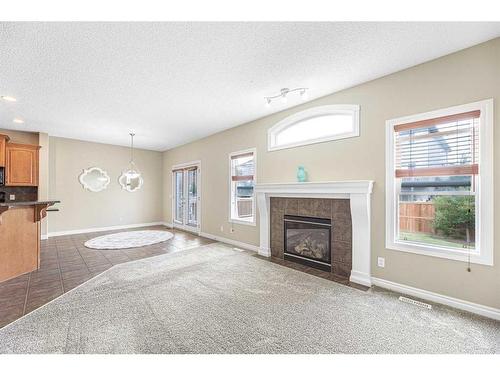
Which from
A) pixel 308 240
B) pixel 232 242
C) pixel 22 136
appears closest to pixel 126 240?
pixel 232 242

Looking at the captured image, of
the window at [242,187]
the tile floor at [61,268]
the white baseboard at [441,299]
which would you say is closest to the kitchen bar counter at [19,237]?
the tile floor at [61,268]

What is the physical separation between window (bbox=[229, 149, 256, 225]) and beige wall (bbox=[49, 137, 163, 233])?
4259 millimetres

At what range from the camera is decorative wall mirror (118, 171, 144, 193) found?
24.2 feet

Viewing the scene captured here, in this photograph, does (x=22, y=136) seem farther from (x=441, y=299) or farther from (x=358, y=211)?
(x=441, y=299)

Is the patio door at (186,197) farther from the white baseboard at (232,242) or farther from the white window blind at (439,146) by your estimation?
the white window blind at (439,146)

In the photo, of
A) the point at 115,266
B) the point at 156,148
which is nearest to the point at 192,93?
the point at 115,266

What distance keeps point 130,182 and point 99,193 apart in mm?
984

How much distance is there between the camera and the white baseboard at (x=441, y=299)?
2.21 m

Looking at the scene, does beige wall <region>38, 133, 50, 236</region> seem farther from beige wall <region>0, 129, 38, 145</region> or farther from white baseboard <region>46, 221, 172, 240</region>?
white baseboard <region>46, 221, 172, 240</region>

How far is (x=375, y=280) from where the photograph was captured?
2.97m

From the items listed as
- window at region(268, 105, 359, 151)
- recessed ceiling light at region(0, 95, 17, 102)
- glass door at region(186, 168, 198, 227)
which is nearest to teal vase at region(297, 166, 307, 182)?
window at region(268, 105, 359, 151)
